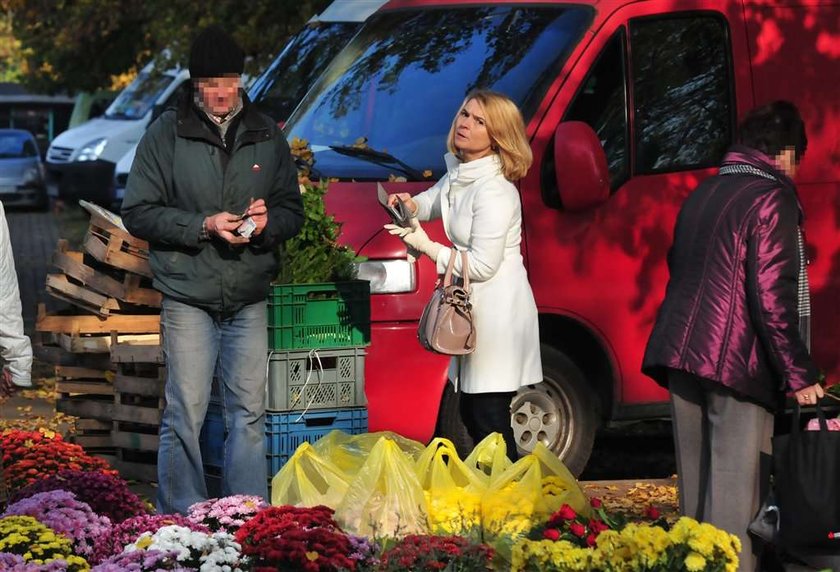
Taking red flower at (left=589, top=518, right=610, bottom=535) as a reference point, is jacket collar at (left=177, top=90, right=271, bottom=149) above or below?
above

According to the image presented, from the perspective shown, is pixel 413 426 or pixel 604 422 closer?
pixel 413 426

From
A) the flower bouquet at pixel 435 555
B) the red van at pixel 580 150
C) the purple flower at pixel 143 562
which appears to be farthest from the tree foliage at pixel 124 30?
the purple flower at pixel 143 562

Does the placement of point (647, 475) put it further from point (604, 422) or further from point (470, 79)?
point (470, 79)

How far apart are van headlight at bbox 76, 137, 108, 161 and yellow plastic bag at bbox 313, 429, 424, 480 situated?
20481 millimetres

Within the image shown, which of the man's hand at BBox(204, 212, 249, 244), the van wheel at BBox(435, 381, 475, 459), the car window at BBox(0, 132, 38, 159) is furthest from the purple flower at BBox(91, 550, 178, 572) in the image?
the car window at BBox(0, 132, 38, 159)

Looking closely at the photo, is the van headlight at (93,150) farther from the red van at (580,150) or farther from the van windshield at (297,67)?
the red van at (580,150)

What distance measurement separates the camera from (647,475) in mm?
9594

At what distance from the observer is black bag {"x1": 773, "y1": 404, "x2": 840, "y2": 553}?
5.84 meters

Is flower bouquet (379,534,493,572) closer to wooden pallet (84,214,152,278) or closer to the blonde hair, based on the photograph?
the blonde hair

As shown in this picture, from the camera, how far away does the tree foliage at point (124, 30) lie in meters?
18.3

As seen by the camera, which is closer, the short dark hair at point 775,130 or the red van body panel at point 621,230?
the short dark hair at point 775,130

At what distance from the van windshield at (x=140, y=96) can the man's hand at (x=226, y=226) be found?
18825mm

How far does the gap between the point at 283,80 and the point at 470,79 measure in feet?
6.16

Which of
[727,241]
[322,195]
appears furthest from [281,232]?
[727,241]
